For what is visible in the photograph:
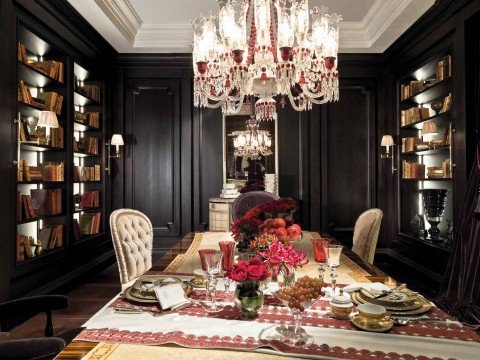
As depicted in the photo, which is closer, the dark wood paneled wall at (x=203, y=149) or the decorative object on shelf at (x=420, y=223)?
the decorative object on shelf at (x=420, y=223)

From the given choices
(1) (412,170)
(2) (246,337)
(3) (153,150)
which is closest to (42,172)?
(3) (153,150)

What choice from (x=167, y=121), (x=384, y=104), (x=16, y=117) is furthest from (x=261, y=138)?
(x=16, y=117)

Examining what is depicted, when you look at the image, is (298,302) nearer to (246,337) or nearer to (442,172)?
(246,337)

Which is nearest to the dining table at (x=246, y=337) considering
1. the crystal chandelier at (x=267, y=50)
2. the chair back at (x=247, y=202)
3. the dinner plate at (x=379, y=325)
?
the dinner plate at (x=379, y=325)

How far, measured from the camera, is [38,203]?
3635 mm

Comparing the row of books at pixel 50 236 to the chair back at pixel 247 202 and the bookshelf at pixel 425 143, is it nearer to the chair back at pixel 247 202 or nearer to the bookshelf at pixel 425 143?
the chair back at pixel 247 202

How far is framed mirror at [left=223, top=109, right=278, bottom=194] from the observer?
17.5ft

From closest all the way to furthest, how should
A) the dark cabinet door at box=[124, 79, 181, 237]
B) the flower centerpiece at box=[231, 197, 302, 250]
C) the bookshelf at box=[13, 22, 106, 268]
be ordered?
1. the flower centerpiece at box=[231, 197, 302, 250]
2. the bookshelf at box=[13, 22, 106, 268]
3. the dark cabinet door at box=[124, 79, 181, 237]

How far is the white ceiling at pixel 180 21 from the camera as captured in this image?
4.08 metres

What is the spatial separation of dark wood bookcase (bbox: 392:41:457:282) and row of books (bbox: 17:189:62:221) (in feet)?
12.9

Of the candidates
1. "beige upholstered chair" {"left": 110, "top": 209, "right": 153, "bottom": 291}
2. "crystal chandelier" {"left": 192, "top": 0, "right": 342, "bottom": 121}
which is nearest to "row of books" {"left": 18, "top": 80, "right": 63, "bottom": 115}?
"crystal chandelier" {"left": 192, "top": 0, "right": 342, "bottom": 121}

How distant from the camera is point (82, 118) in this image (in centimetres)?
459

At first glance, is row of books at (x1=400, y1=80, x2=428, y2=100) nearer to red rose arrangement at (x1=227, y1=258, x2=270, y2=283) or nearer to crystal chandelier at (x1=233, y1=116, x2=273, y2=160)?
crystal chandelier at (x1=233, y1=116, x2=273, y2=160)

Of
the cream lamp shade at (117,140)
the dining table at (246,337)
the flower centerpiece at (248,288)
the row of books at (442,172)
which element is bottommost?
the dining table at (246,337)
